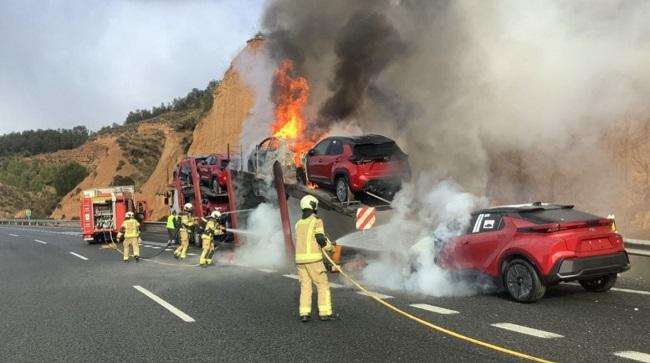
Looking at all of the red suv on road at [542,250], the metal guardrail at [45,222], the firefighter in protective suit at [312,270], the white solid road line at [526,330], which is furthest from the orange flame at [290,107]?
the metal guardrail at [45,222]

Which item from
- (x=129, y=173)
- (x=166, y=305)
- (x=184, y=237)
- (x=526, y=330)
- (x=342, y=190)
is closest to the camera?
(x=526, y=330)

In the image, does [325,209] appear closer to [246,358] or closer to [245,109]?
[246,358]

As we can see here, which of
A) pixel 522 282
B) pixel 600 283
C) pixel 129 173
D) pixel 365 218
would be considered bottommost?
pixel 600 283

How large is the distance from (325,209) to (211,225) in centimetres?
266

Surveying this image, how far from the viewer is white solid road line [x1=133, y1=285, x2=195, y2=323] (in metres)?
7.22

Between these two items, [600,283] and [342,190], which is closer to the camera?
[600,283]

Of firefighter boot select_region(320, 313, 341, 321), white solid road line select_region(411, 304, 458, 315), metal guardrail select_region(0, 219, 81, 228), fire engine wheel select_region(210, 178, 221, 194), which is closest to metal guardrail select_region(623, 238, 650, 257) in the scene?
white solid road line select_region(411, 304, 458, 315)

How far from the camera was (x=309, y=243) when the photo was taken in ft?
22.3

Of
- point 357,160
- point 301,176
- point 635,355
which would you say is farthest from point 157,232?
point 635,355

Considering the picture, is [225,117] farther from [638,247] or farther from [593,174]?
[638,247]

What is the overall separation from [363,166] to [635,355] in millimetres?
7190

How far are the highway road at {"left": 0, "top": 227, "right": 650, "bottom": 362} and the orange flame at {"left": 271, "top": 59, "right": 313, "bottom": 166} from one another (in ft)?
21.1

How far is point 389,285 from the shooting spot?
362 inches

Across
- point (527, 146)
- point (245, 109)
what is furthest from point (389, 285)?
point (245, 109)
